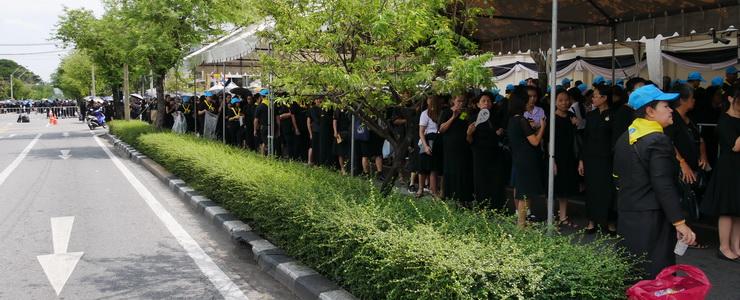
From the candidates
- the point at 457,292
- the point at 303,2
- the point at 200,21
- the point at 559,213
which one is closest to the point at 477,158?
the point at 559,213

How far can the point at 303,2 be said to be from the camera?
6078mm

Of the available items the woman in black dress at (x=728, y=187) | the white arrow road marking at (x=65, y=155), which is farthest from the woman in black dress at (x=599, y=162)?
the white arrow road marking at (x=65, y=155)

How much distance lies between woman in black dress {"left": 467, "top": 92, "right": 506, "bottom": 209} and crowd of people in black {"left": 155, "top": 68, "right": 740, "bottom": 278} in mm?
13

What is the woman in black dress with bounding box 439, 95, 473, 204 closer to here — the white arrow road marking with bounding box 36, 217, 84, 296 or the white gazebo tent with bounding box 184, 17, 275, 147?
the white gazebo tent with bounding box 184, 17, 275, 147

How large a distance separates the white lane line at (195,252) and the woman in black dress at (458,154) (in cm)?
345

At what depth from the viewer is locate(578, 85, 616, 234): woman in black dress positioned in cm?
697

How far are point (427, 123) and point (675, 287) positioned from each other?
20.6ft

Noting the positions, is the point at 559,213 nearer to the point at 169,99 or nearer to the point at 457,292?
the point at 457,292

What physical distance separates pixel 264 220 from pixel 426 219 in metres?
2.50

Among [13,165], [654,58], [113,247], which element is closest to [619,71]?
[654,58]

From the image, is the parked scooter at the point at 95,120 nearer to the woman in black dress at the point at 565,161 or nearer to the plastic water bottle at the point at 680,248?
the woman in black dress at the point at 565,161

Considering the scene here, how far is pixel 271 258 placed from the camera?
21.1ft

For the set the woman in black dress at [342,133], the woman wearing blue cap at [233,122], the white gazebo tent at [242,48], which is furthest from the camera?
the woman wearing blue cap at [233,122]

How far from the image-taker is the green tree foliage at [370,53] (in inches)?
222
